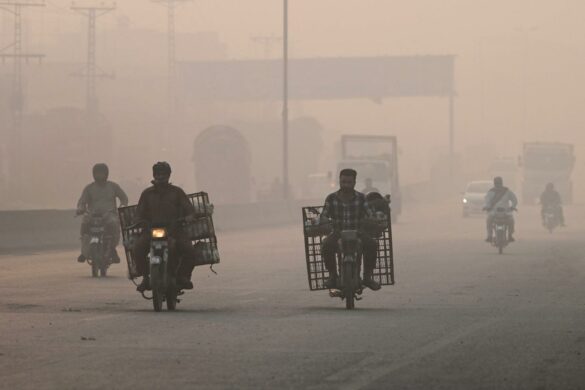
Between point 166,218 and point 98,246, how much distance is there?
8328 millimetres

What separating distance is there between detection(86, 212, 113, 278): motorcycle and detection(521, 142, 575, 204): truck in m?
57.2

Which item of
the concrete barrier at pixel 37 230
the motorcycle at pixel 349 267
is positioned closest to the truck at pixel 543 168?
the concrete barrier at pixel 37 230

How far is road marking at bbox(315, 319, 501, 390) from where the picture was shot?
10242 mm

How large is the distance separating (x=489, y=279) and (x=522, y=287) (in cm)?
206

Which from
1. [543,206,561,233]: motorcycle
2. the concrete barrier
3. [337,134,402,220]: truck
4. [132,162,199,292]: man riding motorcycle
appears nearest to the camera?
[132,162,199,292]: man riding motorcycle

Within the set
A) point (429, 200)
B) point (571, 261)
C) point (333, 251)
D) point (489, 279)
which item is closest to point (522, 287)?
point (489, 279)

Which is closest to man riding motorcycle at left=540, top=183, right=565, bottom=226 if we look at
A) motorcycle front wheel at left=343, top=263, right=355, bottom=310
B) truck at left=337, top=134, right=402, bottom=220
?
truck at left=337, top=134, right=402, bottom=220

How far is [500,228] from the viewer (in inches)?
1330

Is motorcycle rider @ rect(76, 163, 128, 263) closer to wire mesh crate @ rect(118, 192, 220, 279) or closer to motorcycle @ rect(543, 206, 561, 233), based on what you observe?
wire mesh crate @ rect(118, 192, 220, 279)

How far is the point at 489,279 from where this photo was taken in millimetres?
23719

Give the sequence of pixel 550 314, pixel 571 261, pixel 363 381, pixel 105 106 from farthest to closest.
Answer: pixel 105 106 < pixel 571 261 < pixel 550 314 < pixel 363 381

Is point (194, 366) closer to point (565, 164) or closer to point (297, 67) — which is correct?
point (565, 164)

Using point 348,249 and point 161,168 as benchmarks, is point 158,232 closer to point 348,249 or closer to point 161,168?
point 161,168

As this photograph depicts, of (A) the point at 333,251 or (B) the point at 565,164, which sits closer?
(A) the point at 333,251
